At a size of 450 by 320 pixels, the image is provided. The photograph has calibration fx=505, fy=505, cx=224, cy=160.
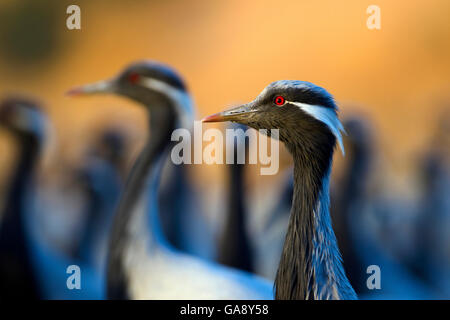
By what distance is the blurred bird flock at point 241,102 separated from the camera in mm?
1968

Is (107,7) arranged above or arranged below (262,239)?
above

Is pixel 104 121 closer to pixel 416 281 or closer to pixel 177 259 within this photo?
pixel 177 259

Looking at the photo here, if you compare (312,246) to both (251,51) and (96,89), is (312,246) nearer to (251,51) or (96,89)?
(96,89)

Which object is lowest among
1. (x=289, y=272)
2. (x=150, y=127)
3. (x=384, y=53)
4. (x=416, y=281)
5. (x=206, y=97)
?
(x=416, y=281)

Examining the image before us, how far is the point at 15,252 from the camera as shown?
1857 mm

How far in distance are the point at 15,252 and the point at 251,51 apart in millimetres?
1220

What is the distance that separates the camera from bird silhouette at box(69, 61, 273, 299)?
151 cm

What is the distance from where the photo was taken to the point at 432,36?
82.4 inches

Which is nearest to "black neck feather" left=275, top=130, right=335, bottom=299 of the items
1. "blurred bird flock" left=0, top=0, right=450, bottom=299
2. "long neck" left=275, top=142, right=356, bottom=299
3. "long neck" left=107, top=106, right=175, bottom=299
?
"long neck" left=275, top=142, right=356, bottom=299

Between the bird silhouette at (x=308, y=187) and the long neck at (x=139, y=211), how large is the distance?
635 mm

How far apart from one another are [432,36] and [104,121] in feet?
5.08

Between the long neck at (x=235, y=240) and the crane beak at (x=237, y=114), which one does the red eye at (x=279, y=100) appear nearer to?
the crane beak at (x=237, y=114)

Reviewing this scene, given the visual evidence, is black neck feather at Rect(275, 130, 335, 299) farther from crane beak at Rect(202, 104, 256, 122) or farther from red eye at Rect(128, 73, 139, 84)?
red eye at Rect(128, 73, 139, 84)

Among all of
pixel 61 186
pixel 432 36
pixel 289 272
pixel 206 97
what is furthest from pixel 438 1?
pixel 61 186
